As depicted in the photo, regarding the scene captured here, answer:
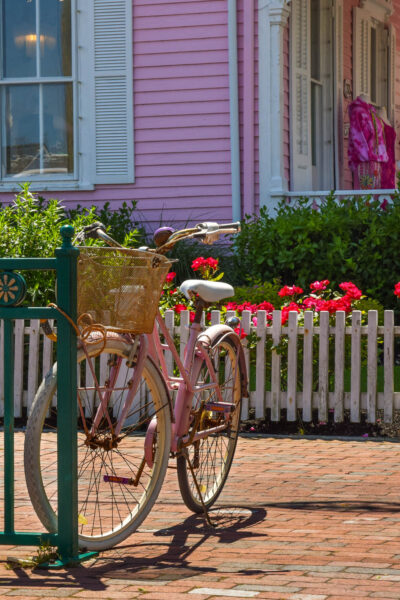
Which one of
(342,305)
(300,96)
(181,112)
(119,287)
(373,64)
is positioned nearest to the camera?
(119,287)

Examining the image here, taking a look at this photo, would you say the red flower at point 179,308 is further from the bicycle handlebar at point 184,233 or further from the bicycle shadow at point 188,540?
the bicycle handlebar at point 184,233

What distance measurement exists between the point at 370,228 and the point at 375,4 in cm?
708

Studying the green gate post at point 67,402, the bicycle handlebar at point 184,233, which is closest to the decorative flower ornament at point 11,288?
the green gate post at point 67,402

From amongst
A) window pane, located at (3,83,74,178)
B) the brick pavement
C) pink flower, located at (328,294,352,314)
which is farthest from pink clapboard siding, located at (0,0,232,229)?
the brick pavement

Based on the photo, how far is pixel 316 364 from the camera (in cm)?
881

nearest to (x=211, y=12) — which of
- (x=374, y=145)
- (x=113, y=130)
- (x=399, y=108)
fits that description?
(x=113, y=130)

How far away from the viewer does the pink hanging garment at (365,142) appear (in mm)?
15711

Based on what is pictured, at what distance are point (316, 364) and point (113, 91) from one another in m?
5.75

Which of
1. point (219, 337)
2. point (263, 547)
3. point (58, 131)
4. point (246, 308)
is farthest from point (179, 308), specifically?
point (58, 131)

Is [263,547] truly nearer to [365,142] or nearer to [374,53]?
[365,142]

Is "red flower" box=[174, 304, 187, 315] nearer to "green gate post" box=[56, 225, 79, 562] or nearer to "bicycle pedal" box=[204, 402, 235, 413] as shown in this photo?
"bicycle pedal" box=[204, 402, 235, 413]

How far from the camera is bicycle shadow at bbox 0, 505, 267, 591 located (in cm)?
427

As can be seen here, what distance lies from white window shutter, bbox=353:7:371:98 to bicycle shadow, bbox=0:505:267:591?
39.9 feet

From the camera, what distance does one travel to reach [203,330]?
5828 millimetres
